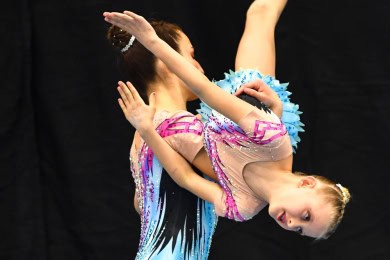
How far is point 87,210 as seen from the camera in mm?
3160

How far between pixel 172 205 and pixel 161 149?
20 centimetres

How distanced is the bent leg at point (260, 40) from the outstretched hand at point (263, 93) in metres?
0.19

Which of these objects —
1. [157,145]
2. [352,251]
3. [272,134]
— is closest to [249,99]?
[272,134]

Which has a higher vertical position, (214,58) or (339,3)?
(339,3)

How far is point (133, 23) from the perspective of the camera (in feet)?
5.78

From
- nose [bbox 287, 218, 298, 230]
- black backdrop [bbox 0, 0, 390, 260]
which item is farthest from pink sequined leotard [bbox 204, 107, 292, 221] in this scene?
black backdrop [bbox 0, 0, 390, 260]

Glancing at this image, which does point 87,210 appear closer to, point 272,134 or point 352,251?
point 352,251

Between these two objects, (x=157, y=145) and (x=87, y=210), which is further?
(x=87, y=210)

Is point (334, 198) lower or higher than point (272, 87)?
lower

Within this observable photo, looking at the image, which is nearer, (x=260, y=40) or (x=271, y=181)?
(x=271, y=181)

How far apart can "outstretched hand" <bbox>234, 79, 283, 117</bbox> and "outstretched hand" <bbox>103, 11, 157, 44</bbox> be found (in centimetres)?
29

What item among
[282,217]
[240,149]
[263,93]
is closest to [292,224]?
[282,217]

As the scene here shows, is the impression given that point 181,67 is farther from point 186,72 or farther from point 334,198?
point 334,198

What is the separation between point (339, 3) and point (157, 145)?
139cm
